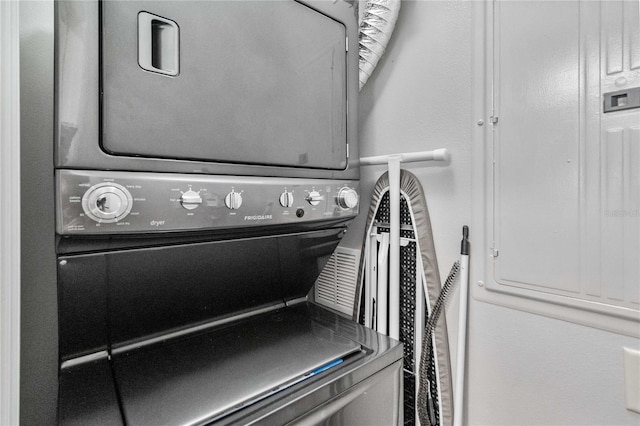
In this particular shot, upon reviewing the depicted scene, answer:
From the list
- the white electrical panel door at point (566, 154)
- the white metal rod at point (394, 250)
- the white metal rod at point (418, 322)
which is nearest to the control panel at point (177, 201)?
the white metal rod at point (394, 250)

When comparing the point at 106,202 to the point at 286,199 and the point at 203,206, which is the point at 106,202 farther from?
the point at 286,199

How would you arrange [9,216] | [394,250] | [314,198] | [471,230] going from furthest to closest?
[394,250]
[471,230]
[314,198]
[9,216]

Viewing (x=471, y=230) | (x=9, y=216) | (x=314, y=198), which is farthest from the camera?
(x=471, y=230)

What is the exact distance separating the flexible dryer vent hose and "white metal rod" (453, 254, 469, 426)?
2.97ft

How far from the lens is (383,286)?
1338 mm

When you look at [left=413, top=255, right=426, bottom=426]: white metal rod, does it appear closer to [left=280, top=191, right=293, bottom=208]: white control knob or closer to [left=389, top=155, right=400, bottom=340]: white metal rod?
[left=389, top=155, right=400, bottom=340]: white metal rod

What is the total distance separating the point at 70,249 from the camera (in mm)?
697

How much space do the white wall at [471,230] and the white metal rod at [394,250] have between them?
0.34ft

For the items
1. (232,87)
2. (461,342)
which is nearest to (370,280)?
(461,342)

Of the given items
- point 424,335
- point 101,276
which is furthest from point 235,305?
point 424,335

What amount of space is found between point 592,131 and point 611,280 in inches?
16.7

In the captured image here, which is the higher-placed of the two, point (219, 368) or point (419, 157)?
point (419, 157)

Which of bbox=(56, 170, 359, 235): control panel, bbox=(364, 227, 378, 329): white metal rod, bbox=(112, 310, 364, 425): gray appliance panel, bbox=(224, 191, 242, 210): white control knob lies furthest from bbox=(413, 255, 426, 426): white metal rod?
bbox=(224, 191, 242, 210): white control knob

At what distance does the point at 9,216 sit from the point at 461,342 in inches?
53.0
